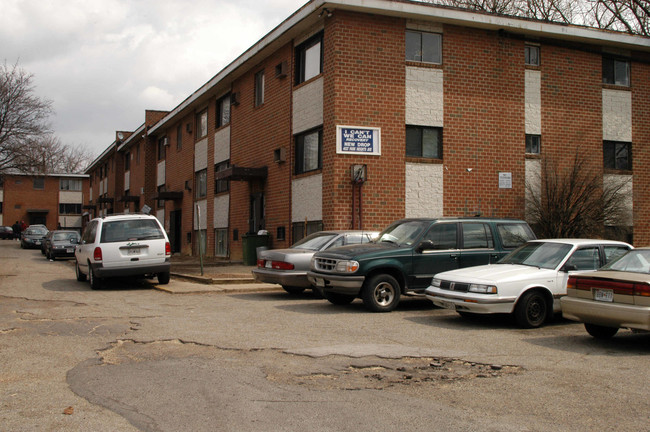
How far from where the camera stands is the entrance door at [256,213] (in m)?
23.0

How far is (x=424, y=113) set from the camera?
18703 millimetres

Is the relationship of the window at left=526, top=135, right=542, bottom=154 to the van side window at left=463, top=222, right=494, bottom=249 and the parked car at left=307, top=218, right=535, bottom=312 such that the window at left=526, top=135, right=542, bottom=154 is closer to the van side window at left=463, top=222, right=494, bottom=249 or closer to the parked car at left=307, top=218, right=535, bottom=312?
the parked car at left=307, top=218, right=535, bottom=312

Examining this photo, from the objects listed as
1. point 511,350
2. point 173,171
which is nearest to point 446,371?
point 511,350

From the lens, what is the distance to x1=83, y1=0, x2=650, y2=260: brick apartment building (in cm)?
1805

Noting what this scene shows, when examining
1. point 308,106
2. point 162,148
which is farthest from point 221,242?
Answer: point 162,148

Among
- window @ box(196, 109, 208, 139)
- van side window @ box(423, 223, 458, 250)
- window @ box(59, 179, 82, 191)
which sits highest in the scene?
window @ box(59, 179, 82, 191)

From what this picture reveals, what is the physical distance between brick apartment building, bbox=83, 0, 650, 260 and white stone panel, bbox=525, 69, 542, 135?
45mm

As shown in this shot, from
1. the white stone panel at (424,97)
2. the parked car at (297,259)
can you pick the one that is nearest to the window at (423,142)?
the white stone panel at (424,97)

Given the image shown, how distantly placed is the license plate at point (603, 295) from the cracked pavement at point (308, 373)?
656mm

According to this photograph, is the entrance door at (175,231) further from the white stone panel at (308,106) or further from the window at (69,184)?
the window at (69,184)

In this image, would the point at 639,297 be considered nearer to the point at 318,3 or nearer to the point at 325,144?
the point at 325,144

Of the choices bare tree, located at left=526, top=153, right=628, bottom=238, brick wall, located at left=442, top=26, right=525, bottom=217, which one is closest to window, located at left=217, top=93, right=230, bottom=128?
brick wall, located at left=442, top=26, right=525, bottom=217

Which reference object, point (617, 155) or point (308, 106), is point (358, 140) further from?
point (617, 155)

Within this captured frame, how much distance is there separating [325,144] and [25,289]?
8.74m
